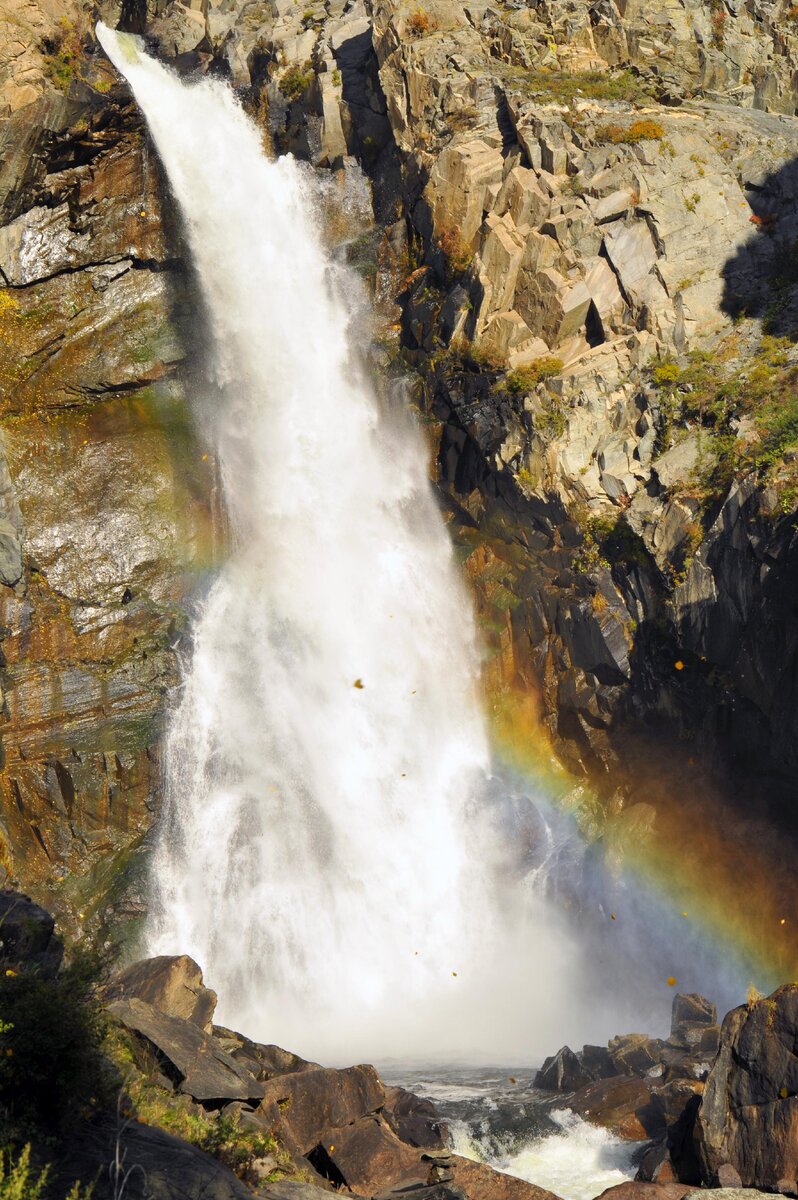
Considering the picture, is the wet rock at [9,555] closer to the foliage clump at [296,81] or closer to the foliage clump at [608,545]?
the foliage clump at [608,545]

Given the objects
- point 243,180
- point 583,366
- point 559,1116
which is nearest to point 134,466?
point 243,180

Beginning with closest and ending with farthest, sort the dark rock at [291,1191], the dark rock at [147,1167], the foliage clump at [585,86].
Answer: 1. the dark rock at [147,1167]
2. the dark rock at [291,1191]
3. the foliage clump at [585,86]

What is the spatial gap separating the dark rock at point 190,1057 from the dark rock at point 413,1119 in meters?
3.03

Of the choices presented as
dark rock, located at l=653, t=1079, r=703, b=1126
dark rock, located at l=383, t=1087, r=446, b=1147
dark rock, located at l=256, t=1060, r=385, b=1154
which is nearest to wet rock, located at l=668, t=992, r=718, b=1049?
dark rock, located at l=653, t=1079, r=703, b=1126

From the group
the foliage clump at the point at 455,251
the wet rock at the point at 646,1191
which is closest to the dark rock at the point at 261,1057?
the wet rock at the point at 646,1191

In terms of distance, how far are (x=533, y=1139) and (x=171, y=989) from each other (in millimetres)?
8124

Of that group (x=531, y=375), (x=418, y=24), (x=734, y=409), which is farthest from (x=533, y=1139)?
(x=418, y=24)

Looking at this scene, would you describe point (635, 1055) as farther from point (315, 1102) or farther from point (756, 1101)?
point (315, 1102)

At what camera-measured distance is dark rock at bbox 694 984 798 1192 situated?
16422mm

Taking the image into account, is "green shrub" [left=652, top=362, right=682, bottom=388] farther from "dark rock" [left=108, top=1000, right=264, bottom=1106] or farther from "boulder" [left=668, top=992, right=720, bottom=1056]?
"dark rock" [left=108, top=1000, right=264, bottom=1106]

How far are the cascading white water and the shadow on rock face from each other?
11758 mm

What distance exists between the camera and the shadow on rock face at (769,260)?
32.4 m

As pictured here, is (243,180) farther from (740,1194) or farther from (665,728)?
(740,1194)

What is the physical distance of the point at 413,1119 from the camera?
1975 cm
